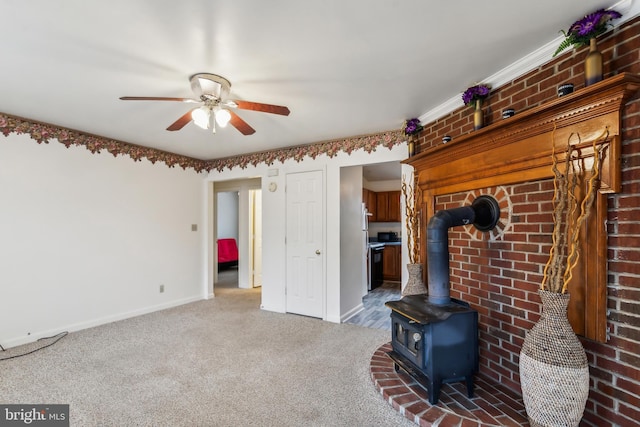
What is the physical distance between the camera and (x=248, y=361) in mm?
2771

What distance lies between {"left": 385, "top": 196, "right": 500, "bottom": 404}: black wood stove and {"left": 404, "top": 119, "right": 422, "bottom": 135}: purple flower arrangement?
1.14 m

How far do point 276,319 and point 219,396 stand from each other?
1.75m

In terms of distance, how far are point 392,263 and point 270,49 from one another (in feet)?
17.5

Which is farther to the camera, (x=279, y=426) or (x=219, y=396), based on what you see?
(x=219, y=396)

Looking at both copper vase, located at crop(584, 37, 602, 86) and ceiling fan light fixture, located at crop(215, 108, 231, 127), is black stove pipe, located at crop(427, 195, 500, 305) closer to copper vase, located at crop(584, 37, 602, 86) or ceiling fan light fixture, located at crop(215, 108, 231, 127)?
copper vase, located at crop(584, 37, 602, 86)

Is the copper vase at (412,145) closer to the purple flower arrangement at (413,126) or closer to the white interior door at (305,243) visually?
the purple flower arrangement at (413,126)

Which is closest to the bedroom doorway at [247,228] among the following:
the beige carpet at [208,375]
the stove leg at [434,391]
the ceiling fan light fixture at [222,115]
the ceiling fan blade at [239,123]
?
the beige carpet at [208,375]

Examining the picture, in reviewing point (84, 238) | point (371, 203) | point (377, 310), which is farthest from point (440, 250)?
point (371, 203)

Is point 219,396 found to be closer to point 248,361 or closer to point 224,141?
point 248,361

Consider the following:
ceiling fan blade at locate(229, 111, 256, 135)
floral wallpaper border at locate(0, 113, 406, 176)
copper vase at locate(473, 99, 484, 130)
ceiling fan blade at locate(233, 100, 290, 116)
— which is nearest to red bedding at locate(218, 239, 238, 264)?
floral wallpaper border at locate(0, 113, 406, 176)

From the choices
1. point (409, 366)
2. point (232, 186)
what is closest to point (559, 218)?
point (409, 366)

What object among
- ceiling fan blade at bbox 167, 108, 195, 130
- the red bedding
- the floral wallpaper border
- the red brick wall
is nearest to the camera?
the red brick wall

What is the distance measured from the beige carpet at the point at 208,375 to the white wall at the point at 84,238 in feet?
1.10

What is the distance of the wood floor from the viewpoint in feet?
12.6
